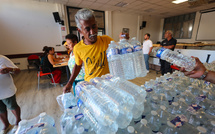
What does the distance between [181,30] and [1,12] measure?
12138 millimetres

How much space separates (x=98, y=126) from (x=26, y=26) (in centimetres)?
659

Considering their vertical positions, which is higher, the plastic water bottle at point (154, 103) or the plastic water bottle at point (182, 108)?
the plastic water bottle at point (154, 103)

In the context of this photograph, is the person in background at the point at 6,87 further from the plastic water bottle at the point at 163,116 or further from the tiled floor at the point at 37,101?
the plastic water bottle at the point at 163,116

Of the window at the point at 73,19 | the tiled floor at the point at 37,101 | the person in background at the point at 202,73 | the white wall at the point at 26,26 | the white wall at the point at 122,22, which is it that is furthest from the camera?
the white wall at the point at 122,22

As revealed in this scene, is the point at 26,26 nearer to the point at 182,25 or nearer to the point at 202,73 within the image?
the point at 202,73

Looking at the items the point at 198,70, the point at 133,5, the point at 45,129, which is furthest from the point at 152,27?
the point at 45,129

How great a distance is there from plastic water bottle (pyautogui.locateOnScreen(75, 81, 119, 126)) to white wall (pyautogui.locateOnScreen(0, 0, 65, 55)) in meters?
5.99

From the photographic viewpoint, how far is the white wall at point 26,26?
462cm

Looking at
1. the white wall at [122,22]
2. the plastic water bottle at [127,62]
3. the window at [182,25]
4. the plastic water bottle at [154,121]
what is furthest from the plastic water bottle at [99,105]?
the window at [182,25]

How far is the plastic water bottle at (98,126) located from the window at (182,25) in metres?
10.4

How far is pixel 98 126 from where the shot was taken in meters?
0.56

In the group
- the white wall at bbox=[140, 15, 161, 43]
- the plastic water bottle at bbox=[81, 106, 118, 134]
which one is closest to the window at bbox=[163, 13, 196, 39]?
the white wall at bbox=[140, 15, 161, 43]

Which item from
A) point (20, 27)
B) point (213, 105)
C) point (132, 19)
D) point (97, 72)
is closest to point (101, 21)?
point (132, 19)

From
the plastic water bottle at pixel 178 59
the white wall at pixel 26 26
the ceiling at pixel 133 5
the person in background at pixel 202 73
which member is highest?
the ceiling at pixel 133 5
